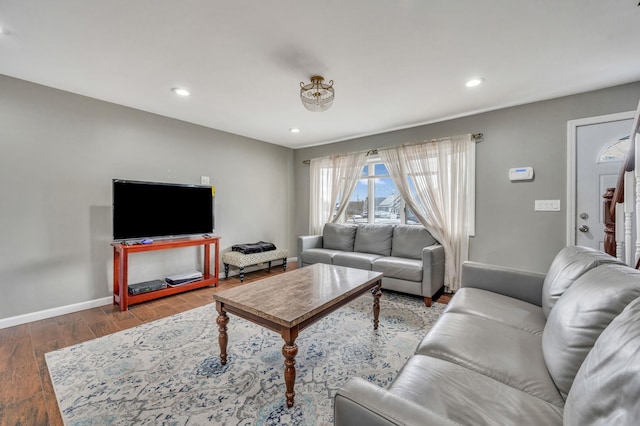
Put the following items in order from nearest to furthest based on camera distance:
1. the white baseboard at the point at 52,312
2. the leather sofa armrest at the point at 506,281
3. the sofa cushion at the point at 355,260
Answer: the leather sofa armrest at the point at 506,281, the white baseboard at the point at 52,312, the sofa cushion at the point at 355,260

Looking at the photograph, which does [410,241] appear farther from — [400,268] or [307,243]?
[307,243]

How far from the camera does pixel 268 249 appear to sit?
14.6 feet

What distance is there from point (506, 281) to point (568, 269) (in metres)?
0.60

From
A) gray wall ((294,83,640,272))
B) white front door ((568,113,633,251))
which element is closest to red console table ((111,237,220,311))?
gray wall ((294,83,640,272))

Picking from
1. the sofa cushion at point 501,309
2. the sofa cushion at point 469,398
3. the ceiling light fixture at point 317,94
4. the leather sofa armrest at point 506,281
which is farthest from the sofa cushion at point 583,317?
the ceiling light fixture at point 317,94

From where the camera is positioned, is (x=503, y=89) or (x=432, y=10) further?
(x=503, y=89)

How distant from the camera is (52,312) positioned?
2756 mm

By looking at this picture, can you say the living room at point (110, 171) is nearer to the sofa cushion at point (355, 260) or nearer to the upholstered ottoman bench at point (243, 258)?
the upholstered ottoman bench at point (243, 258)

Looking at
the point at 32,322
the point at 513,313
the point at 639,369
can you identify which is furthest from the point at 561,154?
the point at 32,322

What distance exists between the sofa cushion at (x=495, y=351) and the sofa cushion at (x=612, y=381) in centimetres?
30

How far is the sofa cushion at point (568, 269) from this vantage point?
1.41 m

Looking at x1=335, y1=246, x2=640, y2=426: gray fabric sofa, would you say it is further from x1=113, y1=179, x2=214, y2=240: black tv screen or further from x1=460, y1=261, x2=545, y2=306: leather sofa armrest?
Answer: x1=113, y1=179, x2=214, y2=240: black tv screen

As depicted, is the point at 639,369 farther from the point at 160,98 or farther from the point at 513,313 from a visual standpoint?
the point at 160,98

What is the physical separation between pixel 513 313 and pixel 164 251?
3.81 m
